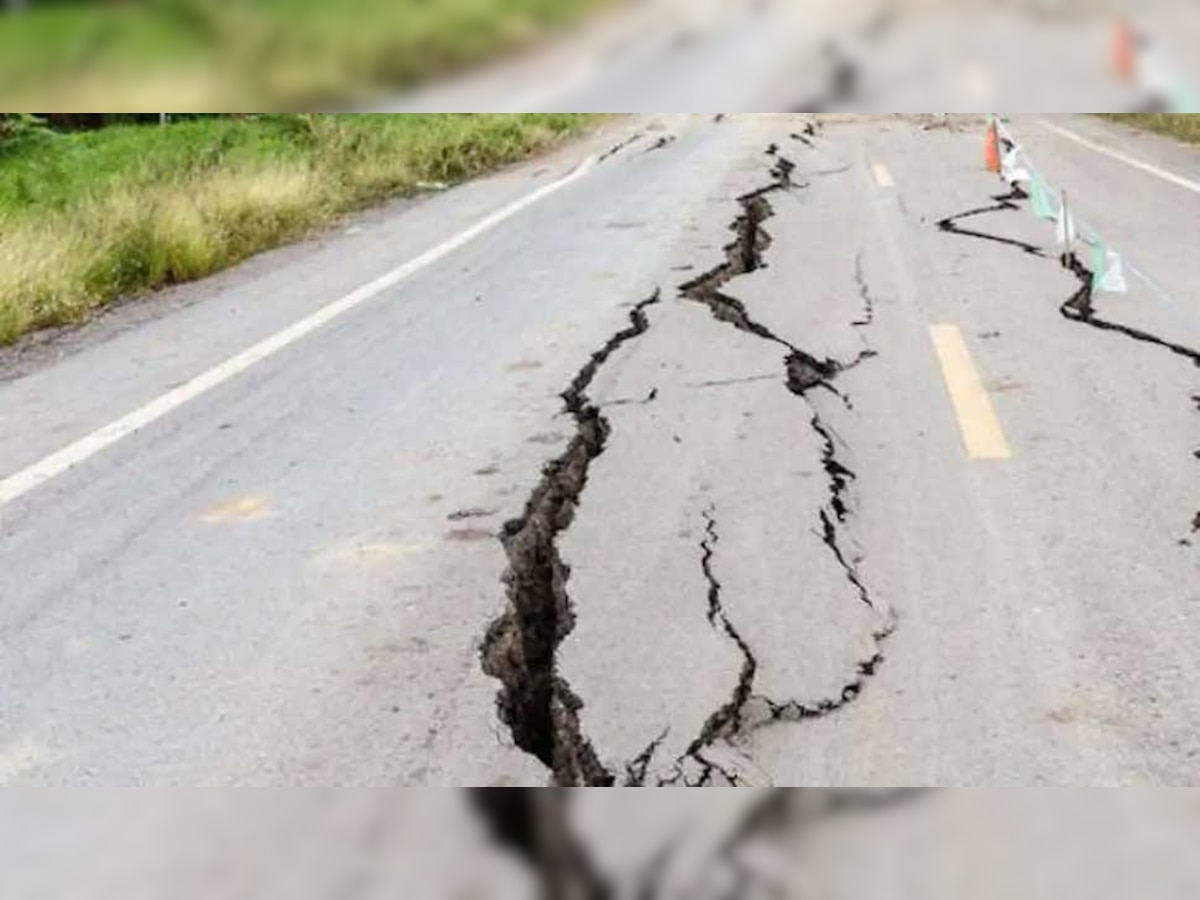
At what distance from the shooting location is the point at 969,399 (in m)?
5.33

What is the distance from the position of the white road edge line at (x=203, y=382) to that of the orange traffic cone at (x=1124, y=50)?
429 centimetres

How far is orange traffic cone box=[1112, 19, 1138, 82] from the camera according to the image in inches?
33.1

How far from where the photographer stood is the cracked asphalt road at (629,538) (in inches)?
110

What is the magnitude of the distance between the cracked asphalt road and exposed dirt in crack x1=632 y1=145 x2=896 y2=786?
2 cm

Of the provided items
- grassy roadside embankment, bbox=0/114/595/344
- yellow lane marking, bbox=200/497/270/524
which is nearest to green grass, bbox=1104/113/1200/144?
yellow lane marking, bbox=200/497/270/524

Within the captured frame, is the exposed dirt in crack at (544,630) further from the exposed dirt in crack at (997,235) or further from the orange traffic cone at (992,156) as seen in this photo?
the orange traffic cone at (992,156)

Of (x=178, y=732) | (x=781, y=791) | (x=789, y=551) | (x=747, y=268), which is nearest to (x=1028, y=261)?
(x=747, y=268)

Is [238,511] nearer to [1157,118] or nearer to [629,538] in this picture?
[629,538]

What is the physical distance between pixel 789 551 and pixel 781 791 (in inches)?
111

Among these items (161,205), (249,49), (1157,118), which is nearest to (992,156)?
(161,205)

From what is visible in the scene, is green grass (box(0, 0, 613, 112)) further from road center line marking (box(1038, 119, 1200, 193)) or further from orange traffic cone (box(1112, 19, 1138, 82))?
road center line marking (box(1038, 119, 1200, 193))

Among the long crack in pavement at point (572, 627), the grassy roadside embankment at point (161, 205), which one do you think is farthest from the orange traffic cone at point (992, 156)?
the long crack in pavement at point (572, 627)

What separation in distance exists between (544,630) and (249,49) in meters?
2.67

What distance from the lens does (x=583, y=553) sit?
3.81 meters
